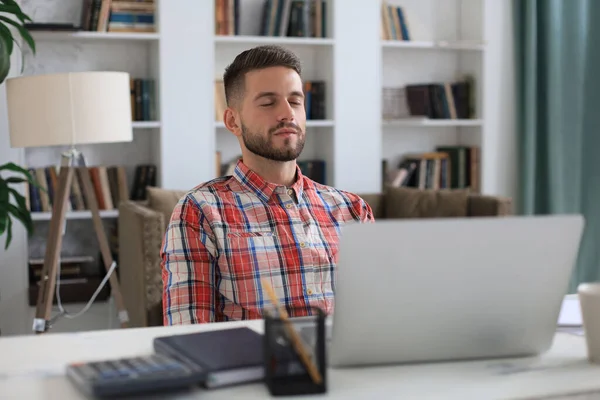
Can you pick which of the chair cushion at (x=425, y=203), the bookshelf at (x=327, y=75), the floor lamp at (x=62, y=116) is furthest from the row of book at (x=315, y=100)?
the floor lamp at (x=62, y=116)

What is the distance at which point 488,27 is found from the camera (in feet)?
16.4

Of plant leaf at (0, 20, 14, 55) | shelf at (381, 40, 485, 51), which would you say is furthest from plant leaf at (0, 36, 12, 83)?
shelf at (381, 40, 485, 51)

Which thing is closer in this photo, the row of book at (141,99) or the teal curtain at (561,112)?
the row of book at (141,99)

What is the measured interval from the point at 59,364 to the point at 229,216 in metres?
0.75

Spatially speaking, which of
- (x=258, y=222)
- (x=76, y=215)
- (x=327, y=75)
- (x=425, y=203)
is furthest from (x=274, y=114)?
(x=327, y=75)

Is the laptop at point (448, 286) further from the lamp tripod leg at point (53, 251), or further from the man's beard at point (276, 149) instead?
the lamp tripod leg at point (53, 251)

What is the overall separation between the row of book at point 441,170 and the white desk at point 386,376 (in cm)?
373

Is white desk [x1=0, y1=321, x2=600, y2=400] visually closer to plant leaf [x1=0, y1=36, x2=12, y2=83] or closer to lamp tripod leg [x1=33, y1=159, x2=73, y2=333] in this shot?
lamp tripod leg [x1=33, y1=159, x2=73, y2=333]

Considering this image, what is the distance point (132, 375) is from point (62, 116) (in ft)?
8.51

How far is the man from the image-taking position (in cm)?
177

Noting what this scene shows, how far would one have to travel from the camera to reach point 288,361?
1.00 m

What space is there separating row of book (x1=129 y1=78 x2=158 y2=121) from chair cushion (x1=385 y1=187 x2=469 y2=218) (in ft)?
4.36

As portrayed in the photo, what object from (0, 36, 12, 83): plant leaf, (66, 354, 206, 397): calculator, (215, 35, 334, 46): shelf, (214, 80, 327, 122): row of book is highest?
(215, 35, 334, 46): shelf

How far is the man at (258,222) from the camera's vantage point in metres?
1.77
